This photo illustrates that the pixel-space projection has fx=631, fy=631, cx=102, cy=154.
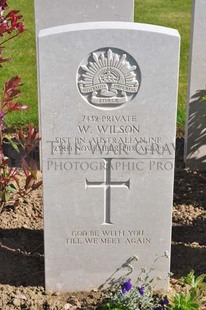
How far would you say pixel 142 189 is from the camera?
12.3ft

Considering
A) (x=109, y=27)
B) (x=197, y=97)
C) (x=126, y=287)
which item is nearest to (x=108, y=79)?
(x=109, y=27)

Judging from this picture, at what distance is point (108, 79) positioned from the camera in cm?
352

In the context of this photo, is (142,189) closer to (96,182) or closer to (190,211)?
(96,182)

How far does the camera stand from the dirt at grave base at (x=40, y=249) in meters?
3.88

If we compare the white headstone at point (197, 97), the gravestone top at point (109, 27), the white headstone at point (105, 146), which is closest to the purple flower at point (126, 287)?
the white headstone at point (105, 146)

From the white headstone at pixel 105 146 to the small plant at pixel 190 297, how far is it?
0.23 m

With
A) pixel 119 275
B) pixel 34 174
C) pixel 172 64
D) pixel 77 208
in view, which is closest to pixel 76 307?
pixel 119 275

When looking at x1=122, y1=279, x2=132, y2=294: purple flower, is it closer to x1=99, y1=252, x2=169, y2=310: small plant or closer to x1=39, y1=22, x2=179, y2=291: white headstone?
x1=99, y1=252, x2=169, y2=310: small plant

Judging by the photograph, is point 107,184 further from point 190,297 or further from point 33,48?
point 33,48

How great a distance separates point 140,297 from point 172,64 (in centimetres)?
136

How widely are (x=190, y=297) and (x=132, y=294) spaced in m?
0.34

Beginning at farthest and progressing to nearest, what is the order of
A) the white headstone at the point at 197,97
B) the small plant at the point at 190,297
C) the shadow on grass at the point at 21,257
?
the white headstone at the point at 197,97
the shadow on grass at the point at 21,257
the small plant at the point at 190,297

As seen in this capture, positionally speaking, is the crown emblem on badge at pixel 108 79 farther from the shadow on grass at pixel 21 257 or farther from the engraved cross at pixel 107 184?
the shadow on grass at pixel 21 257

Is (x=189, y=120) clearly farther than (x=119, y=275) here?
Yes
